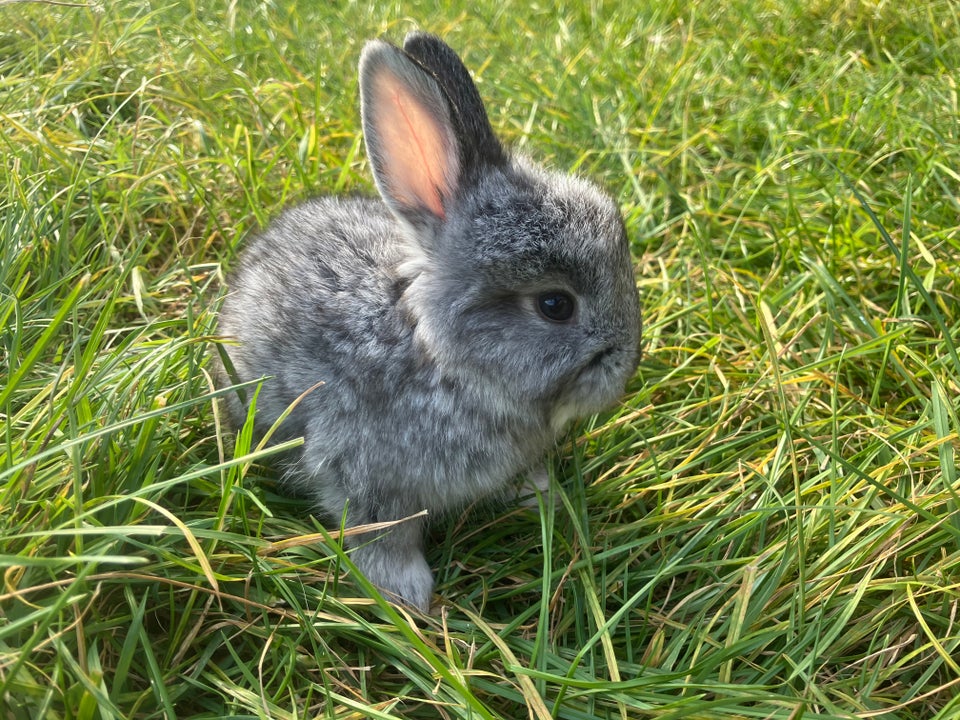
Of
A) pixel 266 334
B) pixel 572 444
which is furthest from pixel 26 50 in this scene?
pixel 572 444

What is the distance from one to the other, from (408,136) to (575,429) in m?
1.16

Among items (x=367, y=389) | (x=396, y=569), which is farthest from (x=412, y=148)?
(x=396, y=569)

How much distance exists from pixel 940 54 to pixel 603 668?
140 inches

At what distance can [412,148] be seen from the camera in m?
2.63

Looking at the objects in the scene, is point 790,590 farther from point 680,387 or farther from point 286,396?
point 286,396

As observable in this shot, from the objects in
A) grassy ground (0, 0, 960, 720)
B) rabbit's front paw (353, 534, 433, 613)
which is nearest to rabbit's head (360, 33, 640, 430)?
grassy ground (0, 0, 960, 720)

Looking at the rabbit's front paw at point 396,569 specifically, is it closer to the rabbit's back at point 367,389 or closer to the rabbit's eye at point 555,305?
the rabbit's back at point 367,389

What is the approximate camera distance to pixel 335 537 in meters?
2.79

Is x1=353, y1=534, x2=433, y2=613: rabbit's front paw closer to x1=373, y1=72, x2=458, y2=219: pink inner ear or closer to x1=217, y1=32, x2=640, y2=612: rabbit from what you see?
x1=217, y1=32, x2=640, y2=612: rabbit

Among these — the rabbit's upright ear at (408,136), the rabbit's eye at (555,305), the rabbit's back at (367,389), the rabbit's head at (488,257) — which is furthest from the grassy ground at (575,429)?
the rabbit's upright ear at (408,136)

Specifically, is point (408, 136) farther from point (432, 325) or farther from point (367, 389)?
point (367, 389)

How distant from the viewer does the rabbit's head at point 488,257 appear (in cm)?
256

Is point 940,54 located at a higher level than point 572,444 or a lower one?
higher

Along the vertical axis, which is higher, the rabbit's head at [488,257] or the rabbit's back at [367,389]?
the rabbit's head at [488,257]
